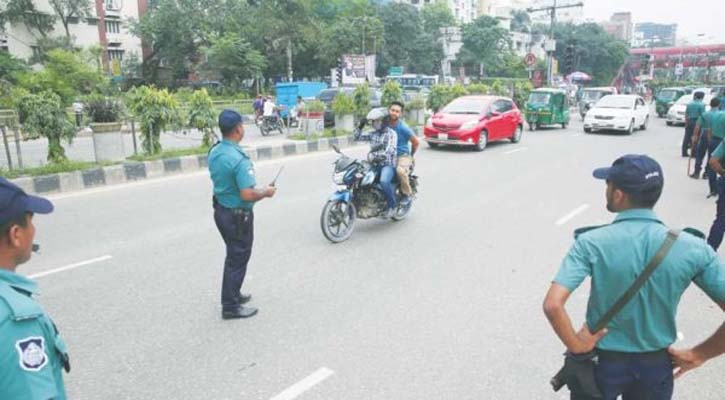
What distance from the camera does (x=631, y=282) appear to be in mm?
1971

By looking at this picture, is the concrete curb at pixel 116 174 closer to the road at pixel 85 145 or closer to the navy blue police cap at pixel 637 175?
the road at pixel 85 145

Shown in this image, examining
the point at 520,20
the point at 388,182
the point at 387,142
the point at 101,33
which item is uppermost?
the point at 520,20

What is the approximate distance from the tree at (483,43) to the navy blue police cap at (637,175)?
8004 cm

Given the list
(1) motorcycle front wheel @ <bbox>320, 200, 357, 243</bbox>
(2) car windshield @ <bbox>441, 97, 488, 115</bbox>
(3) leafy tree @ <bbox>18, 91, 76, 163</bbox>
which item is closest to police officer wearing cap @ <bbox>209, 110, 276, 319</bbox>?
(1) motorcycle front wheel @ <bbox>320, 200, 357, 243</bbox>

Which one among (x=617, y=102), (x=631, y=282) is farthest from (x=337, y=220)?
(x=617, y=102)

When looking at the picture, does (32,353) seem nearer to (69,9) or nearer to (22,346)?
(22,346)

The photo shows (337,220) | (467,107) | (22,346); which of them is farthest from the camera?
(467,107)

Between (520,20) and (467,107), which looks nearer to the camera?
(467,107)

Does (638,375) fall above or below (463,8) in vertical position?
below

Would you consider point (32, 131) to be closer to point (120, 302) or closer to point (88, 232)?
point (88, 232)

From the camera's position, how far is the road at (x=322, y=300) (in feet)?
11.3

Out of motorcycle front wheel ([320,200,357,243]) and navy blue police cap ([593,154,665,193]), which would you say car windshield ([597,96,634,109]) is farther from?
navy blue police cap ([593,154,665,193])

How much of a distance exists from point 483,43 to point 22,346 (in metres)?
82.0

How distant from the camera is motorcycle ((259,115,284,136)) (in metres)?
20.2
